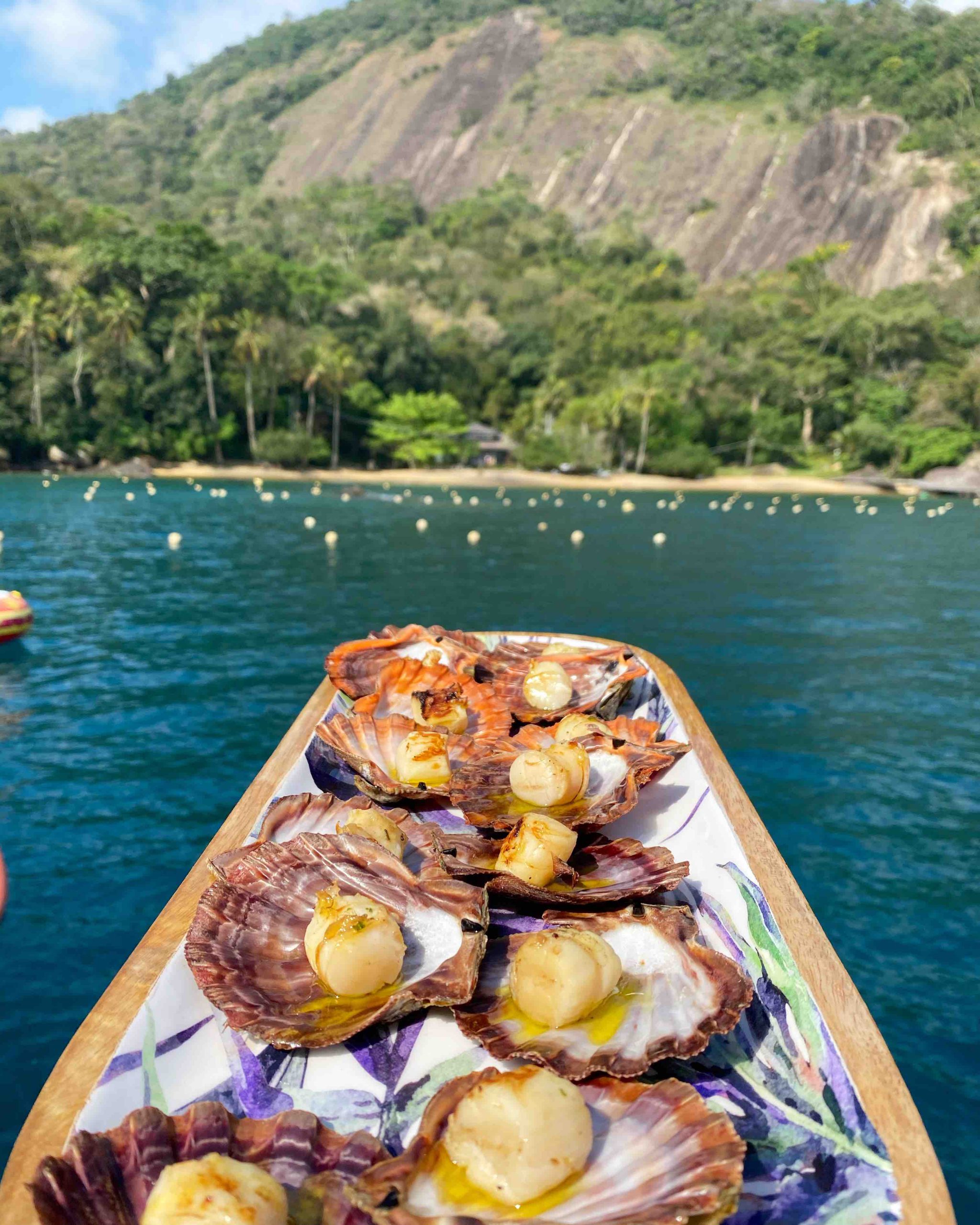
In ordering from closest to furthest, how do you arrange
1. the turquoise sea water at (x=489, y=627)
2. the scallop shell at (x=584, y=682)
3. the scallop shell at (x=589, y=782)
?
1. the scallop shell at (x=589, y=782)
2. the scallop shell at (x=584, y=682)
3. the turquoise sea water at (x=489, y=627)

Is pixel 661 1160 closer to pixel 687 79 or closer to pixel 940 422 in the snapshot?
pixel 940 422

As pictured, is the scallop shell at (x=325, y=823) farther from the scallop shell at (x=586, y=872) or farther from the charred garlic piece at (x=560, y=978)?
the charred garlic piece at (x=560, y=978)

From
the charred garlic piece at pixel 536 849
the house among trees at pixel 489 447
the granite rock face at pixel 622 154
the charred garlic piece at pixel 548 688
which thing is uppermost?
the granite rock face at pixel 622 154

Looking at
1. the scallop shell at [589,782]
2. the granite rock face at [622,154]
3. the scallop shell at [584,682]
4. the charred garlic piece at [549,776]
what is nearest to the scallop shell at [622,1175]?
the scallop shell at [589,782]

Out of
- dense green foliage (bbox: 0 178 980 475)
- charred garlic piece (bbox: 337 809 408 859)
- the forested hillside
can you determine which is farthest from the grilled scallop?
the forested hillside

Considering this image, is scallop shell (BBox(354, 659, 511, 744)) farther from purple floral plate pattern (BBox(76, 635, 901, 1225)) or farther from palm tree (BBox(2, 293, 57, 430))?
palm tree (BBox(2, 293, 57, 430))

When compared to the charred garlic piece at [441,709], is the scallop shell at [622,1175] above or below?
below

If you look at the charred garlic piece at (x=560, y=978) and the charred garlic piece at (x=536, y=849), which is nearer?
the charred garlic piece at (x=560, y=978)
